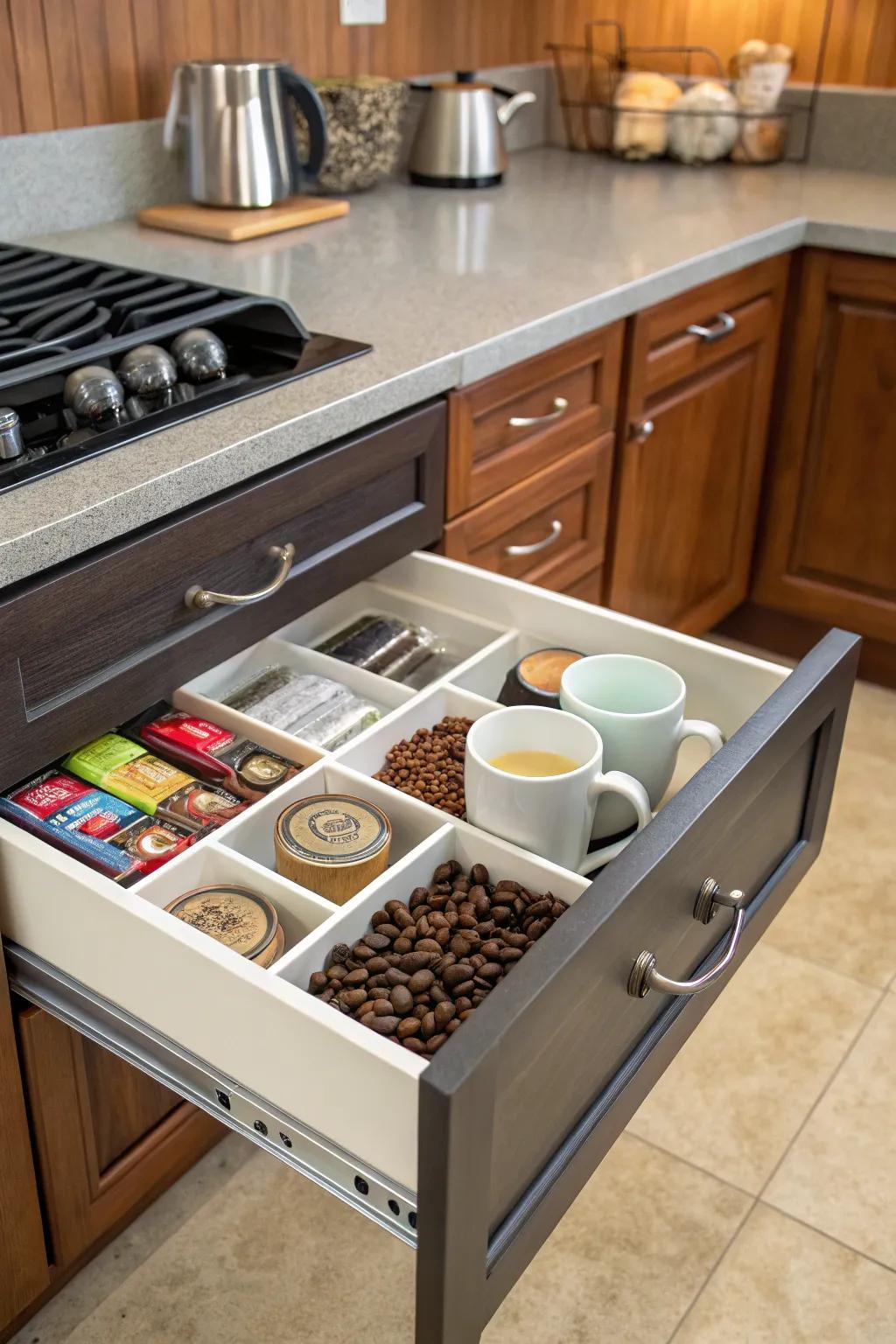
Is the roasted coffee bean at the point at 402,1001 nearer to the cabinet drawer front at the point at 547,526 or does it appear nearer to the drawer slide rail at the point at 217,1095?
the drawer slide rail at the point at 217,1095

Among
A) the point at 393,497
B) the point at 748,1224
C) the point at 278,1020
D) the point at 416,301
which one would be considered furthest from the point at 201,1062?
the point at 416,301

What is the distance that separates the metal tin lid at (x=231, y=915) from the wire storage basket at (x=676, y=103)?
77.8 inches

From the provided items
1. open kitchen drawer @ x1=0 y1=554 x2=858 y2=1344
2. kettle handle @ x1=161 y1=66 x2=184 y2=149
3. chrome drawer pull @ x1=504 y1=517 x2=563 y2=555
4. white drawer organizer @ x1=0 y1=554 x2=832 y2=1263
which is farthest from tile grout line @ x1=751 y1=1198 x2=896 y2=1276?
kettle handle @ x1=161 y1=66 x2=184 y2=149

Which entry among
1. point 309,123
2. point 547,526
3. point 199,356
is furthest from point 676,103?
point 199,356

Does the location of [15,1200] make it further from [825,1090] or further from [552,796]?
[825,1090]

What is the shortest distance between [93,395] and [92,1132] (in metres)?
0.71

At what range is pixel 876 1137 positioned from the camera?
153 centimetres

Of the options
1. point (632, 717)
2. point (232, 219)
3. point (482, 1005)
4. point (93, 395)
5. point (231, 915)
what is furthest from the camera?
point (232, 219)

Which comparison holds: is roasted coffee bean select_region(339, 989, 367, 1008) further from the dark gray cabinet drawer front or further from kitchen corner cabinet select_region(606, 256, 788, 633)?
kitchen corner cabinet select_region(606, 256, 788, 633)

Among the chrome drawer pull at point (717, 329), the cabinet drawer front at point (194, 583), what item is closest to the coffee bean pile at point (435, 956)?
the cabinet drawer front at point (194, 583)

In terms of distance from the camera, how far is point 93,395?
1152 mm

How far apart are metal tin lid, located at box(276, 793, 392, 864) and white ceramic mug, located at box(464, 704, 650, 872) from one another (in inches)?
3.2

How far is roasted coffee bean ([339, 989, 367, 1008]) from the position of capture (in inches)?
33.3

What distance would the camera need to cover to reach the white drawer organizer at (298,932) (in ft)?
2.56
